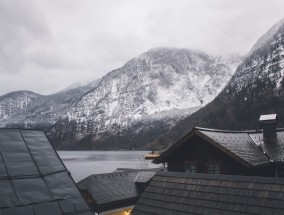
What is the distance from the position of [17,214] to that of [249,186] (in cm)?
915

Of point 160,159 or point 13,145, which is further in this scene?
point 160,159

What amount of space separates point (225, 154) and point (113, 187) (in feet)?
60.1

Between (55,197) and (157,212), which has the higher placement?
(55,197)

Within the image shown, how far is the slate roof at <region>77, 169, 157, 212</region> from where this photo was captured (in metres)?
32.7

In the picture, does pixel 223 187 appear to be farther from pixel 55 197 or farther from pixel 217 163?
pixel 55 197

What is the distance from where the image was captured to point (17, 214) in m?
5.72

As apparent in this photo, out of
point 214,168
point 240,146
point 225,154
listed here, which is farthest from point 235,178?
point 240,146

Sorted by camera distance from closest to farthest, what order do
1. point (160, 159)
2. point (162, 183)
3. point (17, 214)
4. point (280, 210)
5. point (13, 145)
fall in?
point (17, 214) < point (13, 145) < point (280, 210) < point (162, 183) < point (160, 159)

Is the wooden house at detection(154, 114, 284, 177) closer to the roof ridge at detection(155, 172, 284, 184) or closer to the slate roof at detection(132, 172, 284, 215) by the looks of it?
the roof ridge at detection(155, 172, 284, 184)

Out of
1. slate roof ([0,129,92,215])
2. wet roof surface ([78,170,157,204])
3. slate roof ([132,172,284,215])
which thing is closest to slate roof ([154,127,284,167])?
slate roof ([132,172,284,215])

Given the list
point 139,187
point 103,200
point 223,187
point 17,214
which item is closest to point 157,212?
point 223,187

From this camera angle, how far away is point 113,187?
35500 mm

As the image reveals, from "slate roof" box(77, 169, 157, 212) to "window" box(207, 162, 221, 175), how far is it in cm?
1420

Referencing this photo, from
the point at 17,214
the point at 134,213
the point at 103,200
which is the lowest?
the point at 103,200
